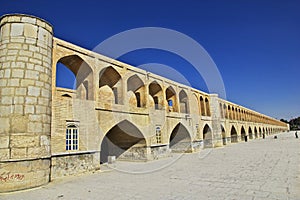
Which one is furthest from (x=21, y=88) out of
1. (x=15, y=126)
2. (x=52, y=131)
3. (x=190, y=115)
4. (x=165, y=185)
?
(x=190, y=115)

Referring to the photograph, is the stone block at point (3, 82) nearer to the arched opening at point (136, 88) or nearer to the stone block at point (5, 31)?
the stone block at point (5, 31)

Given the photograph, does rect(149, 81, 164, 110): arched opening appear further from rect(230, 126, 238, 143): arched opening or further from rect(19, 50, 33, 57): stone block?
rect(230, 126, 238, 143): arched opening

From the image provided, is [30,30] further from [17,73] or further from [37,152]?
[37,152]

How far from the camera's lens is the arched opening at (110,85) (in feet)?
45.7

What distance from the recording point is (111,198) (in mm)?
6395

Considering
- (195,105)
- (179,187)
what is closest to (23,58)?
(179,187)

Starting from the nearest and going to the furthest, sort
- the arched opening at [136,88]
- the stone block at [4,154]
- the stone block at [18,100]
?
the stone block at [4,154], the stone block at [18,100], the arched opening at [136,88]

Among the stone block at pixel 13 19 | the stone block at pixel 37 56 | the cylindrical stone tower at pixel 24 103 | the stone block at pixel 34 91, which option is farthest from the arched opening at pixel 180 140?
the stone block at pixel 13 19

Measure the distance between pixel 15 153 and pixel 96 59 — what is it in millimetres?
6333

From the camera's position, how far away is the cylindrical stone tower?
7679mm

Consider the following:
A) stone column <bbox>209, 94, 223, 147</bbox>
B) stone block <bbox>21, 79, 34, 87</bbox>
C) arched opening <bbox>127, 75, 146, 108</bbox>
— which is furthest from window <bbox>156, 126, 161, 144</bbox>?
stone column <bbox>209, 94, 223, 147</bbox>

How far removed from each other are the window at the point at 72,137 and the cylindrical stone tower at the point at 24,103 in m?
1.16

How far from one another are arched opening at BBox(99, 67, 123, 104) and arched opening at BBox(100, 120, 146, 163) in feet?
6.15

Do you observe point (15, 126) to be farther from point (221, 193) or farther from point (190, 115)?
point (190, 115)
